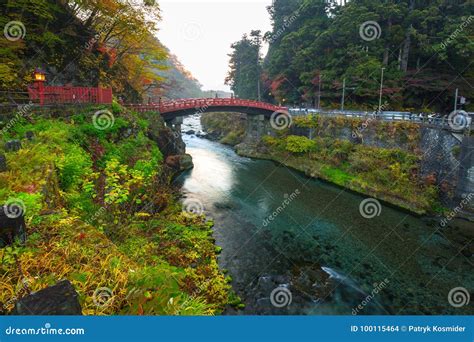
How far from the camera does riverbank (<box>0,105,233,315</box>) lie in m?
5.23

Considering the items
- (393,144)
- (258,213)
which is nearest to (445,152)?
(393,144)

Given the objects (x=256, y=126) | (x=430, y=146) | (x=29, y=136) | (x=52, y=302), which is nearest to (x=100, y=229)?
(x=52, y=302)

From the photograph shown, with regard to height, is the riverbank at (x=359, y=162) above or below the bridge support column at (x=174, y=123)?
below

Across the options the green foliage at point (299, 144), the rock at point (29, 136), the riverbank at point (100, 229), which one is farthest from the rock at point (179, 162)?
the rock at point (29, 136)

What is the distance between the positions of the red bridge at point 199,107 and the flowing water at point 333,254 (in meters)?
11.2

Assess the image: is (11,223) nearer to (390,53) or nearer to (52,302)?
(52,302)

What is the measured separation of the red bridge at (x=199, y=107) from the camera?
2948cm

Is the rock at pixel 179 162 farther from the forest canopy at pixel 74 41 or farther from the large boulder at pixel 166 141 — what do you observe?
the forest canopy at pixel 74 41

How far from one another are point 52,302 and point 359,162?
1009 inches

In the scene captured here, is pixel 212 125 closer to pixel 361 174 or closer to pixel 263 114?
pixel 263 114

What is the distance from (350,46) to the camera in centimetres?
3625

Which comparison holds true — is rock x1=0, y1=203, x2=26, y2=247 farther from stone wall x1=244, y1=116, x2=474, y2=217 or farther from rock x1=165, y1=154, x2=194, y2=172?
stone wall x1=244, y1=116, x2=474, y2=217

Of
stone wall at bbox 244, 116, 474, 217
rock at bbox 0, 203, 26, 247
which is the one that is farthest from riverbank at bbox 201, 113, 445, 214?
rock at bbox 0, 203, 26, 247

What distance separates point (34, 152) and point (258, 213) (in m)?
13.7
